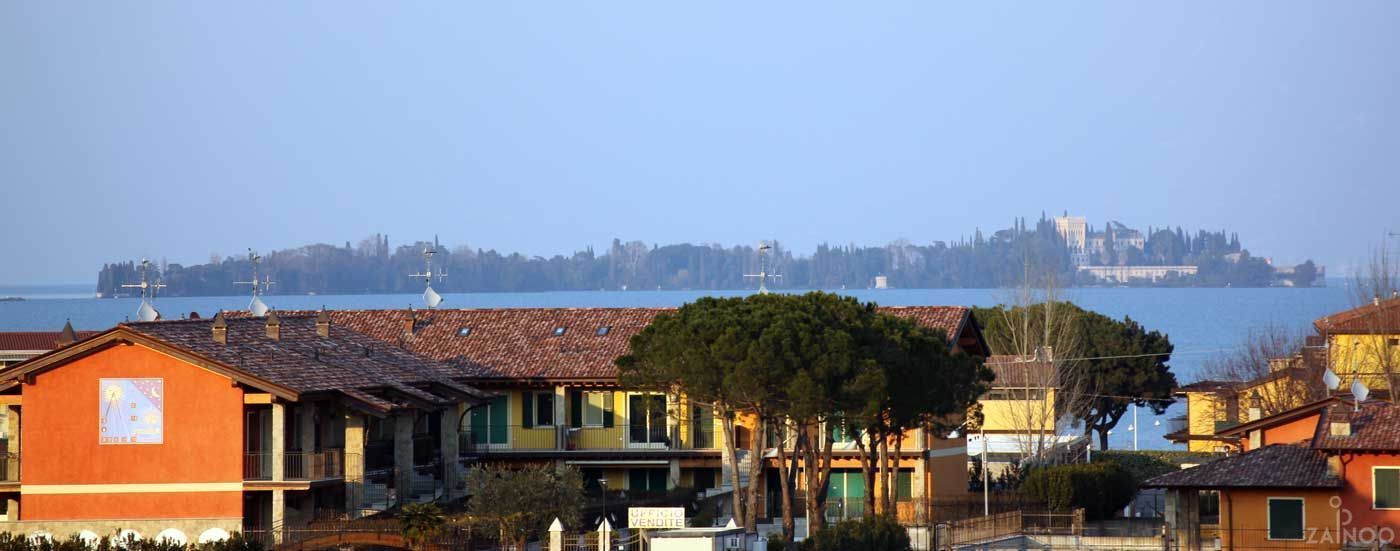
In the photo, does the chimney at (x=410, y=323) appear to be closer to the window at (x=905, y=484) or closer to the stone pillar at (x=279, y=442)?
the stone pillar at (x=279, y=442)

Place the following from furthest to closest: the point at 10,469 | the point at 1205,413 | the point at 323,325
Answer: the point at 1205,413 < the point at 323,325 < the point at 10,469

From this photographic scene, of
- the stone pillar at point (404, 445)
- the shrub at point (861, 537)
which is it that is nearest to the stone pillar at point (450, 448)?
the stone pillar at point (404, 445)

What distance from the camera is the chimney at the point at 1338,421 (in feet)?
123

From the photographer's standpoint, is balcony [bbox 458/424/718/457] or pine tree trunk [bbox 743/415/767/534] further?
balcony [bbox 458/424/718/457]

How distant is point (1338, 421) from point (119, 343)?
24.8 m

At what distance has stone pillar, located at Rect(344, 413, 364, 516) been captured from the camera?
40.9 metres

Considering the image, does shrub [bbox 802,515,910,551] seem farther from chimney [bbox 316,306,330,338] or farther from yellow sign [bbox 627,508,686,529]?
chimney [bbox 316,306,330,338]

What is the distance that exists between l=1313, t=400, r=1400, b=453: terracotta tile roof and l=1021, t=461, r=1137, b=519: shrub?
8919 mm

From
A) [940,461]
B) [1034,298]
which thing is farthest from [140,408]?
[1034,298]

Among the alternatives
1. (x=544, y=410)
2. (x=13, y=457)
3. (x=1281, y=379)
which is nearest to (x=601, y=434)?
(x=544, y=410)

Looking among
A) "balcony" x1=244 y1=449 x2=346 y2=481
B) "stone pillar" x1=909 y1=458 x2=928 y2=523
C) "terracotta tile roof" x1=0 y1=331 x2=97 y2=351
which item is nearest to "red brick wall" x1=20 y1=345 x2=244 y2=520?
"balcony" x1=244 y1=449 x2=346 y2=481

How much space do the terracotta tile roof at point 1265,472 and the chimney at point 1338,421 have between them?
643 millimetres

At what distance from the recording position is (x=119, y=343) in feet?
131

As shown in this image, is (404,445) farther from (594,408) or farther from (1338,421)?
(1338,421)
